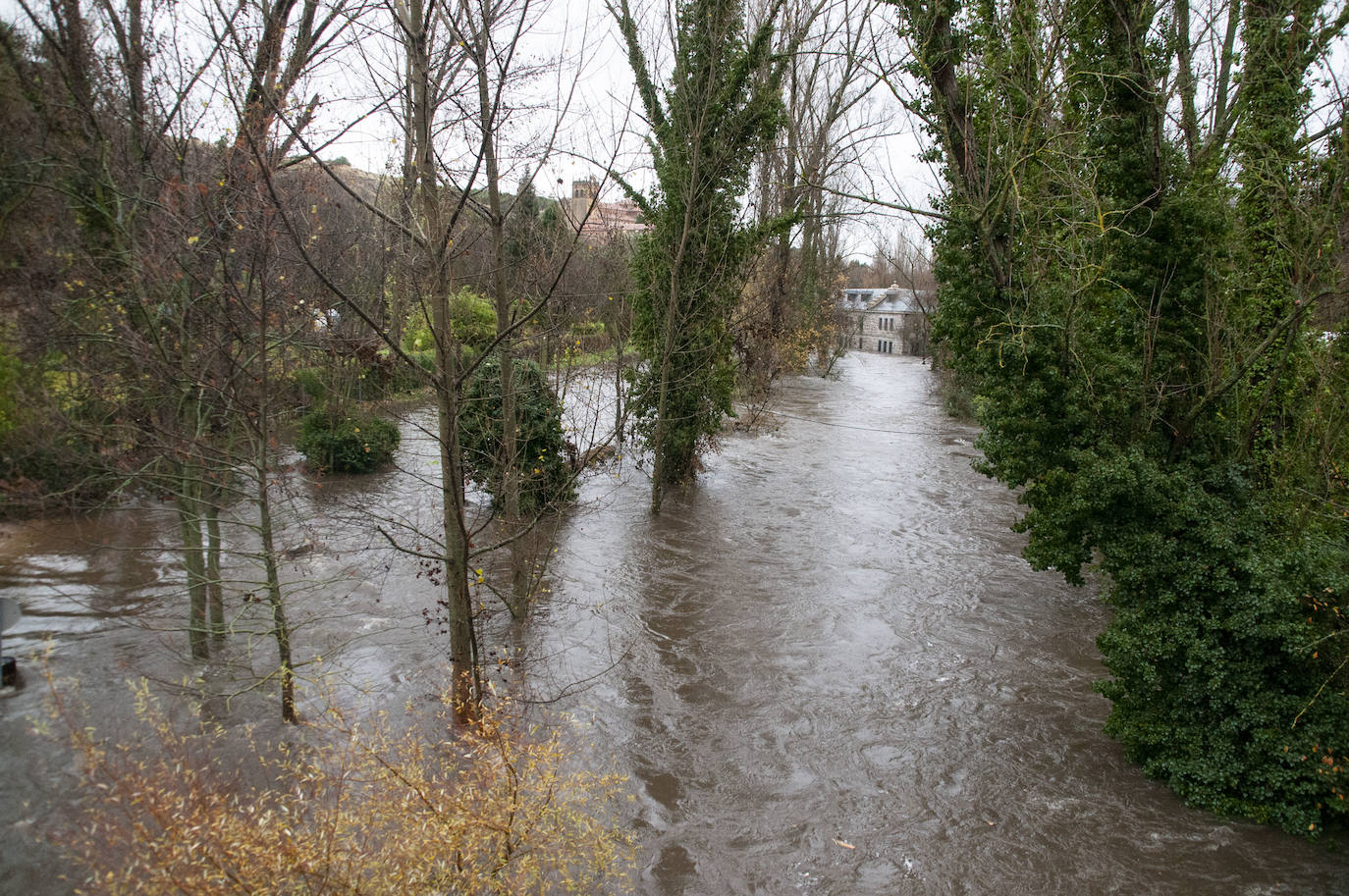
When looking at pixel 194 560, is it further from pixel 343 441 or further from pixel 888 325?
pixel 888 325

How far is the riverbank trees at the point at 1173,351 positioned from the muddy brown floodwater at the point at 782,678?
3.08 ft

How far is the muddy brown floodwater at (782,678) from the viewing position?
18.9 ft

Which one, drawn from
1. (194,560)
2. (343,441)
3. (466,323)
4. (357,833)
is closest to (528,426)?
(343,441)

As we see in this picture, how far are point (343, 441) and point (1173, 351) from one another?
1264 cm

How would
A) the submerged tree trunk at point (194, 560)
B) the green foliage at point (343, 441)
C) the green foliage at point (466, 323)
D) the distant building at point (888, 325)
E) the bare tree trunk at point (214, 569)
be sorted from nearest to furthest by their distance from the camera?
1. the bare tree trunk at point (214, 569)
2. the submerged tree trunk at point (194, 560)
3. the green foliage at point (343, 441)
4. the green foliage at point (466, 323)
5. the distant building at point (888, 325)

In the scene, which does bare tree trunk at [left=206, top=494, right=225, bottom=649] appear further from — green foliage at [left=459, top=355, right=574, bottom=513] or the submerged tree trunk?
green foliage at [left=459, top=355, right=574, bottom=513]

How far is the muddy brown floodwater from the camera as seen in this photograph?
577cm

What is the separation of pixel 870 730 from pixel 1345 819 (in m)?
3.45

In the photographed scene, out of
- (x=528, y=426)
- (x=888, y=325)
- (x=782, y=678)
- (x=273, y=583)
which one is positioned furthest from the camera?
(x=888, y=325)

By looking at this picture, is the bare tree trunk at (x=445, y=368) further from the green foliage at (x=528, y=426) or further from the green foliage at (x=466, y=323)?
the green foliage at (x=466, y=323)

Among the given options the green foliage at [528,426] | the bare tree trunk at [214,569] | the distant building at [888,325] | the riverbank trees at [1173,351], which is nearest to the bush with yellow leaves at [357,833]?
the bare tree trunk at [214,569]

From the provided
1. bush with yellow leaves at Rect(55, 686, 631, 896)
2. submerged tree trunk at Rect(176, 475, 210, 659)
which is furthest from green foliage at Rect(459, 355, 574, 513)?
bush with yellow leaves at Rect(55, 686, 631, 896)

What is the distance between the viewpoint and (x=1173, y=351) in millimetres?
7168

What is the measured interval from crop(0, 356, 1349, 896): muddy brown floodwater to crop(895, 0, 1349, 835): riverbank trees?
36.9 inches
